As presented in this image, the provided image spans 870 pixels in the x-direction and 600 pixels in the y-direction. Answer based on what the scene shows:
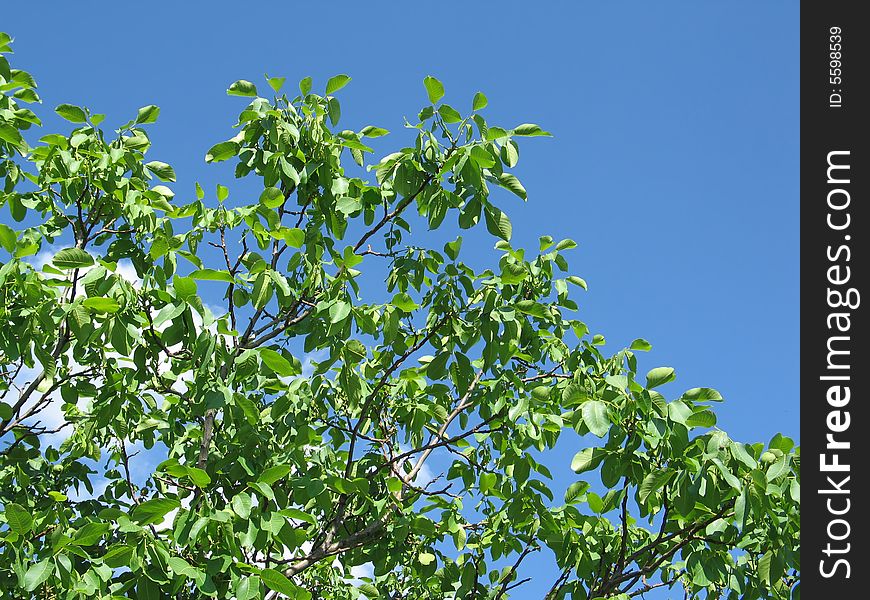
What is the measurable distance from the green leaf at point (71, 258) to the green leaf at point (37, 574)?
4.96ft

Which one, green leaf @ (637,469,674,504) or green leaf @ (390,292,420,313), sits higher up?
green leaf @ (390,292,420,313)

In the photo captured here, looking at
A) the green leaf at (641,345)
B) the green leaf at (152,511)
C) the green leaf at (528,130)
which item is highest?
the green leaf at (528,130)

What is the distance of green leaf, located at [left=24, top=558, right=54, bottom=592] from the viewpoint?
3879 mm

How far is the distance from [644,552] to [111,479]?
13.1ft

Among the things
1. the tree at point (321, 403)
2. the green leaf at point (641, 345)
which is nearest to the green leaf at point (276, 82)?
the tree at point (321, 403)

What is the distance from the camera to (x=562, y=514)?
5137 millimetres

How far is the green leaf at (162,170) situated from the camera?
585 cm

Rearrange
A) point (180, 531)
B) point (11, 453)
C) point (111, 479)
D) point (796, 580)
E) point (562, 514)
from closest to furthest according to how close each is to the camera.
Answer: point (180, 531) < point (796, 580) < point (562, 514) < point (11, 453) < point (111, 479)

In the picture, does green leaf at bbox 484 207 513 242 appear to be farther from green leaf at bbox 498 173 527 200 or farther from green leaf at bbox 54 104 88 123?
green leaf at bbox 54 104 88 123

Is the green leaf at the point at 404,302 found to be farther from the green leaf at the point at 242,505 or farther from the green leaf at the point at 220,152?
the green leaf at the point at 220,152

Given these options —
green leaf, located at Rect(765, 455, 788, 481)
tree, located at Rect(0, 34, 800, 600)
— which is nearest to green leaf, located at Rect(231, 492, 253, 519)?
tree, located at Rect(0, 34, 800, 600)

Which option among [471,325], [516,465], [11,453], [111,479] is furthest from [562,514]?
[11,453]
